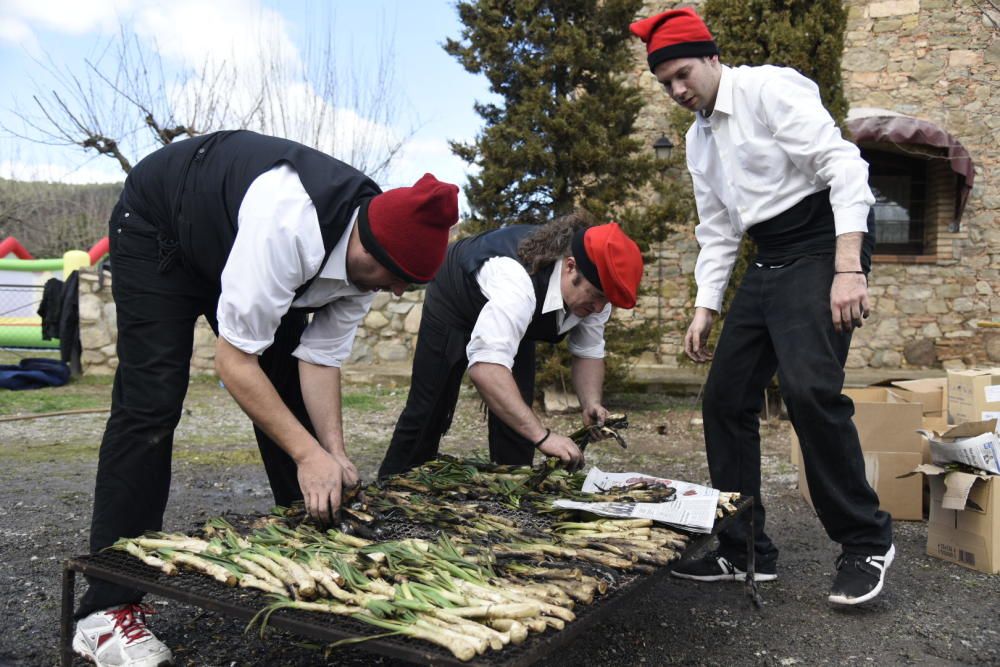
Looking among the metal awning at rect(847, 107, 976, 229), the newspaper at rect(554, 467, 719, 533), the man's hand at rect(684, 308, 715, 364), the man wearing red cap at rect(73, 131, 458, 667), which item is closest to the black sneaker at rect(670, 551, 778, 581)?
the newspaper at rect(554, 467, 719, 533)

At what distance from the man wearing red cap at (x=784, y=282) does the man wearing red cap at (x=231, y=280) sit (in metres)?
1.20

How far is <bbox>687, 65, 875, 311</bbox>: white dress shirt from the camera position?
2693 mm

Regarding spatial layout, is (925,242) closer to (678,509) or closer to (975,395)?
Answer: (975,395)

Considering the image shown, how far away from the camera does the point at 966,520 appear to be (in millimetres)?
3338

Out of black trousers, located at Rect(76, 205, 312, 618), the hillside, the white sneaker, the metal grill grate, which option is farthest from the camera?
the hillside

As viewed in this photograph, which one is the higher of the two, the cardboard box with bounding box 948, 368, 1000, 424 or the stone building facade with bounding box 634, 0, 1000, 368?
the stone building facade with bounding box 634, 0, 1000, 368

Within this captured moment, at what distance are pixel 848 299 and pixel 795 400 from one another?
1.22 ft

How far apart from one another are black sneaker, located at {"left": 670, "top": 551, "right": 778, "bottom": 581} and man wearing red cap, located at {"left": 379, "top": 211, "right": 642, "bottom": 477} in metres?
0.62

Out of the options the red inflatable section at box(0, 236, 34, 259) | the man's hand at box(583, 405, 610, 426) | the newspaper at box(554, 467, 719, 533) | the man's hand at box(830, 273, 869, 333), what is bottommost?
the newspaper at box(554, 467, 719, 533)

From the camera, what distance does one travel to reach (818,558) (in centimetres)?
349

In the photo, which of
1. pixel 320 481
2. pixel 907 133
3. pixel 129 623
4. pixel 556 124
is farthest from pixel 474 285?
pixel 907 133

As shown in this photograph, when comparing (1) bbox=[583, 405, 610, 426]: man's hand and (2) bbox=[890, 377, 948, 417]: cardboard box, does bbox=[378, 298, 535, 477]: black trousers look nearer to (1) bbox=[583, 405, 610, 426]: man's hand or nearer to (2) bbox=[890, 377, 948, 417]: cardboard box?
(1) bbox=[583, 405, 610, 426]: man's hand

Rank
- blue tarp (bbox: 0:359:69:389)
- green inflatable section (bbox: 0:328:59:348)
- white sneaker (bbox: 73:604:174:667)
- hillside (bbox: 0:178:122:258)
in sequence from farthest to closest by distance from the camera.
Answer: hillside (bbox: 0:178:122:258)
green inflatable section (bbox: 0:328:59:348)
blue tarp (bbox: 0:359:69:389)
white sneaker (bbox: 73:604:174:667)

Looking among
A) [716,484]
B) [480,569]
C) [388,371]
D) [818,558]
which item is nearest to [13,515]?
[480,569]
